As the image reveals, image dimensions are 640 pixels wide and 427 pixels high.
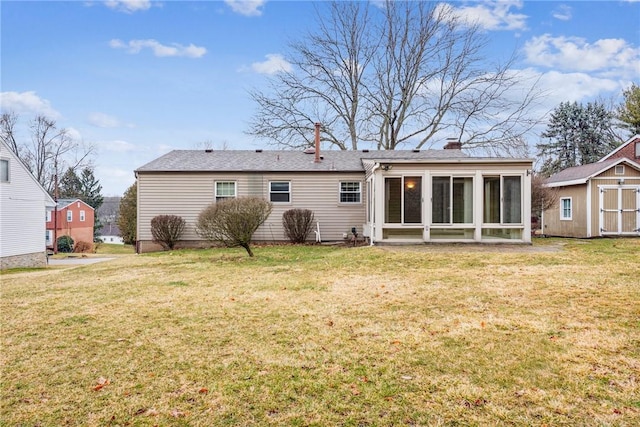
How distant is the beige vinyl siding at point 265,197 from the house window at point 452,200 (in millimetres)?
4331

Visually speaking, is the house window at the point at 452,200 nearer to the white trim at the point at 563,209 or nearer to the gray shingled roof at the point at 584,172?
the gray shingled roof at the point at 584,172

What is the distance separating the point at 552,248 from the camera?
11.2 meters

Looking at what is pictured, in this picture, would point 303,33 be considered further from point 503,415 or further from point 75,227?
point 75,227

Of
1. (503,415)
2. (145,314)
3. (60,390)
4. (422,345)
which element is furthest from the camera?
(145,314)

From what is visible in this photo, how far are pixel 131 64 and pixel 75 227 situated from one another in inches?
1128

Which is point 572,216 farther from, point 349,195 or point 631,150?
point 349,195

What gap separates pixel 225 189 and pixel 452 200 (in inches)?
351

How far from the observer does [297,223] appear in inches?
607

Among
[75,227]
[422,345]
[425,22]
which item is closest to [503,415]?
[422,345]

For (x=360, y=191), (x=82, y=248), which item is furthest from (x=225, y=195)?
(x=82, y=248)

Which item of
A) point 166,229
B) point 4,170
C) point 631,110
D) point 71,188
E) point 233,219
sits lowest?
point 166,229

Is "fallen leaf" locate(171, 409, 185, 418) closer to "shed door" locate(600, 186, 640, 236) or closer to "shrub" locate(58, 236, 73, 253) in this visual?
"shed door" locate(600, 186, 640, 236)

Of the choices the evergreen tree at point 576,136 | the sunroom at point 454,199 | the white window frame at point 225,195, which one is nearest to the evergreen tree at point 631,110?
the evergreen tree at point 576,136

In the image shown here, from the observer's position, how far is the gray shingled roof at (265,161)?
1589 centimetres
